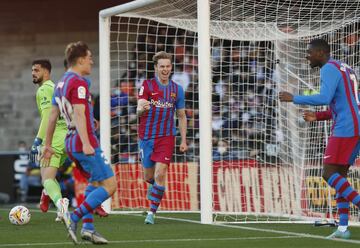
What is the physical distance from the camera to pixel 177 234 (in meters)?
9.90

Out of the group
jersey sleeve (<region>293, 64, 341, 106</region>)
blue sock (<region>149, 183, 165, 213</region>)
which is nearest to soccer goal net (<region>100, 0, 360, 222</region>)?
blue sock (<region>149, 183, 165, 213</region>)

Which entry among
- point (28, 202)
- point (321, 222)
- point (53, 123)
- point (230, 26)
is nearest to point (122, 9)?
point (230, 26)

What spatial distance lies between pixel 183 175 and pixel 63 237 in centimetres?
648

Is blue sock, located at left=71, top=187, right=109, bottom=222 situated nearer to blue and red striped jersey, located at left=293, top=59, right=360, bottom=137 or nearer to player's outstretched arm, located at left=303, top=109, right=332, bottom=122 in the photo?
player's outstretched arm, located at left=303, top=109, right=332, bottom=122

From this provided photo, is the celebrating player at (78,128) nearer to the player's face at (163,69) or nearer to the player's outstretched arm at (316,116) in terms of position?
the player's outstretched arm at (316,116)

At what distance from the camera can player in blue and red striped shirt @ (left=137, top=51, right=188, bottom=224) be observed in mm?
11898

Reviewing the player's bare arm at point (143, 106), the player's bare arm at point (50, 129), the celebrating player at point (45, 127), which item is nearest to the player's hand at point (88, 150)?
the player's bare arm at point (50, 129)

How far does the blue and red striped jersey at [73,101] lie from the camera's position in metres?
8.42

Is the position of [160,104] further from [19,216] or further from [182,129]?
[19,216]

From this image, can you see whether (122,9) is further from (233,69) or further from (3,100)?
(3,100)

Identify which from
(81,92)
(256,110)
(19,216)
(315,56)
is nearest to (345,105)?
(315,56)

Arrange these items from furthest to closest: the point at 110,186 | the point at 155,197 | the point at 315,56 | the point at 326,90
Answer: the point at 155,197
the point at 315,56
the point at 326,90
the point at 110,186

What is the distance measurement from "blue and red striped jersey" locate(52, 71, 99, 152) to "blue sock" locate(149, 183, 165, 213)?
3359 millimetres

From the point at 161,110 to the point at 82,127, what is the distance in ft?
12.5
